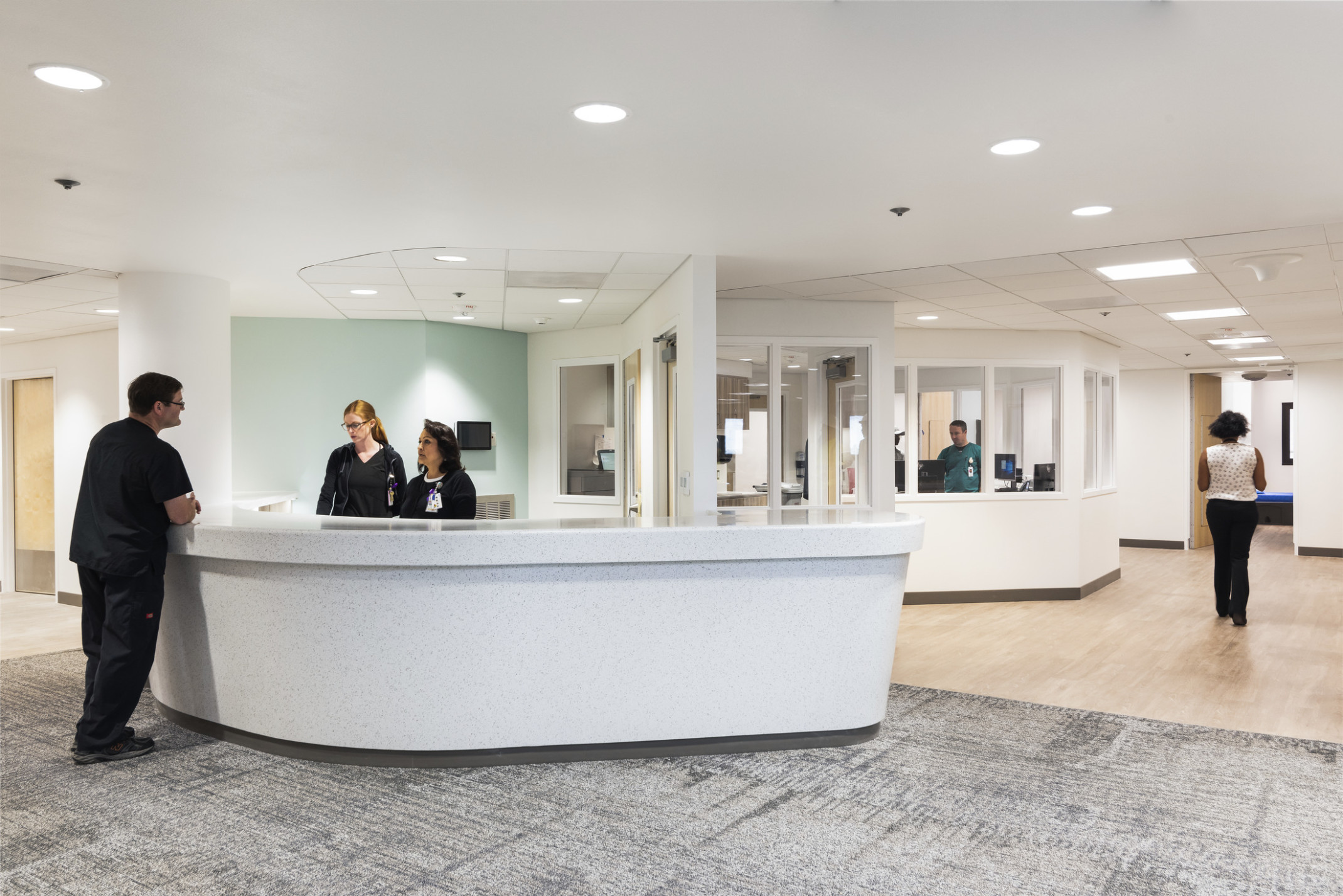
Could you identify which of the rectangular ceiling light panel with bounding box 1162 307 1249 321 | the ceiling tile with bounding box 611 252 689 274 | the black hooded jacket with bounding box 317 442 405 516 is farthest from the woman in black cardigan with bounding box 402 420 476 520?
the rectangular ceiling light panel with bounding box 1162 307 1249 321

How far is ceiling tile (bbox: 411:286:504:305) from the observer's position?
655cm

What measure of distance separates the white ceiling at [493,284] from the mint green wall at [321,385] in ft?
0.99

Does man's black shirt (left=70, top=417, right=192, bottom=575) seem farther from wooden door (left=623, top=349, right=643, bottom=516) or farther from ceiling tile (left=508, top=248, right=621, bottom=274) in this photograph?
Result: wooden door (left=623, top=349, right=643, bottom=516)

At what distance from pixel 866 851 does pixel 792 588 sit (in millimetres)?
1121

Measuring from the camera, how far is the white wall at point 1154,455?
12414 millimetres

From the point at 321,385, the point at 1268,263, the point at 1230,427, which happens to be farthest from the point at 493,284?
the point at 1230,427

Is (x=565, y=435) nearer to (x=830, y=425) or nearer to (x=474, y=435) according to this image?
(x=474, y=435)

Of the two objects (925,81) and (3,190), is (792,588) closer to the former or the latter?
(925,81)

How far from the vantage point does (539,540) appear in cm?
361

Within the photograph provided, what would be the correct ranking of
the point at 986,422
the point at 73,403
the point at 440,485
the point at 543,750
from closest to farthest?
the point at 543,750, the point at 440,485, the point at 73,403, the point at 986,422

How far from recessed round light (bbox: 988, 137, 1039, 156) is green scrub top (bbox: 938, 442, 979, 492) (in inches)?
204

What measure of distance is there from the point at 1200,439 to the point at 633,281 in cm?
986

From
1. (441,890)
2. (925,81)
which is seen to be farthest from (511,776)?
(925,81)

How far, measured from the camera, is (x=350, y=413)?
17.7 ft
